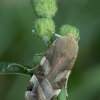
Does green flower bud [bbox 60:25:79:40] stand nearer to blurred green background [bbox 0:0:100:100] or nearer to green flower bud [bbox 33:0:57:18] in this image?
green flower bud [bbox 33:0:57:18]

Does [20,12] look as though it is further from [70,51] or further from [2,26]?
[70,51]

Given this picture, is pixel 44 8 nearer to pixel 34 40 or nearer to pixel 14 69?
pixel 14 69

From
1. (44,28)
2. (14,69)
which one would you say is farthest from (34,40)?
(44,28)

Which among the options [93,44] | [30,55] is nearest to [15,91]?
[30,55]

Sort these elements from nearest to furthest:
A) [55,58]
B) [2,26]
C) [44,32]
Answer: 1. [44,32]
2. [55,58]
3. [2,26]

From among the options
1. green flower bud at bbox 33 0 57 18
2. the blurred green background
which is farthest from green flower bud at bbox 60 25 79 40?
the blurred green background

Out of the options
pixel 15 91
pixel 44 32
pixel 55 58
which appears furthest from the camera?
pixel 15 91
